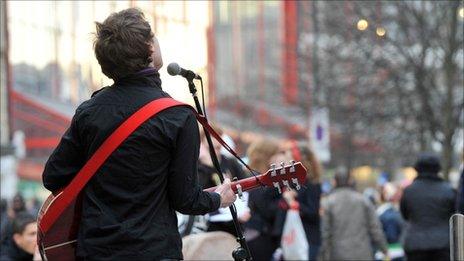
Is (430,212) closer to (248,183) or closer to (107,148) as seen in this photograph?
(248,183)

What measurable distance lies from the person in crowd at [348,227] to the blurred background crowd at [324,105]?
0.01 metres

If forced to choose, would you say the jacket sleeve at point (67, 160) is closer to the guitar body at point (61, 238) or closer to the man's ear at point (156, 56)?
the guitar body at point (61, 238)

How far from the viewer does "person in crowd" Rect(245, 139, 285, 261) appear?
31.5 ft

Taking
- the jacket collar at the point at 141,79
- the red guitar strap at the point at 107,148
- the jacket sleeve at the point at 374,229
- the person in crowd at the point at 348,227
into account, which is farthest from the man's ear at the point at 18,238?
the jacket sleeve at the point at 374,229

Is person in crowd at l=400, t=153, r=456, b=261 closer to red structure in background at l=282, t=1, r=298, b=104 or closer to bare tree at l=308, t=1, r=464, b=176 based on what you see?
bare tree at l=308, t=1, r=464, b=176

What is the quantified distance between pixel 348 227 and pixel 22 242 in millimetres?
4338

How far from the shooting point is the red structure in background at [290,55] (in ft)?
80.3

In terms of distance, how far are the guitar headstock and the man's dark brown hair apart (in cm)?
80

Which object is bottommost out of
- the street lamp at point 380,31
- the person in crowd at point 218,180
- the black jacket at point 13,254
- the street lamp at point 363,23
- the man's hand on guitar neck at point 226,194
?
the black jacket at point 13,254

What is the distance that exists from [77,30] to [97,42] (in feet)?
72.3

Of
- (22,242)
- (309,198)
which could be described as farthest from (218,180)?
(309,198)

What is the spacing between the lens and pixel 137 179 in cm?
440

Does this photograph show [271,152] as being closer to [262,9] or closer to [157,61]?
[157,61]

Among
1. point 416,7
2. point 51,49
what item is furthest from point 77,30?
point 416,7
